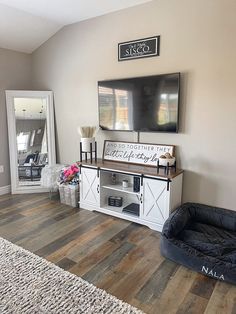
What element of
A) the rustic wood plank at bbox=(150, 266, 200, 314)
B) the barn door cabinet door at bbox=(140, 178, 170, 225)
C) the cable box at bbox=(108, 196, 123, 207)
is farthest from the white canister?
the rustic wood plank at bbox=(150, 266, 200, 314)

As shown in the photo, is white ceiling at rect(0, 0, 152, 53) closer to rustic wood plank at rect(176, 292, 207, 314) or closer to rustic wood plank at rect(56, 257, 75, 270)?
rustic wood plank at rect(56, 257, 75, 270)

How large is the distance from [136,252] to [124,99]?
193cm

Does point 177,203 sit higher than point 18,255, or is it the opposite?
point 177,203

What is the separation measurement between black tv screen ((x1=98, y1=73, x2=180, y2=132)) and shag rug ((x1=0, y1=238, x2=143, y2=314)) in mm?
1928

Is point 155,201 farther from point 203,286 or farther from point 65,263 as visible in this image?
point 65,263

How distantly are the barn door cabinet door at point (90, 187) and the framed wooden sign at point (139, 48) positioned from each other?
5.26ft

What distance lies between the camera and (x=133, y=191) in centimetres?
301

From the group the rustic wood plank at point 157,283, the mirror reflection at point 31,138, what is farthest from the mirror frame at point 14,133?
the rustic wood plank at point 157,283

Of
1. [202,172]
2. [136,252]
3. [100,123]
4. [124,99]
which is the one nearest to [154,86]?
[124,99]

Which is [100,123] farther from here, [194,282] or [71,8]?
[194,282]

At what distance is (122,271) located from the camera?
2084mm

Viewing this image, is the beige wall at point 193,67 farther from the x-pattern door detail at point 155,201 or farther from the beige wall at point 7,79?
the beige wall at point 7,79

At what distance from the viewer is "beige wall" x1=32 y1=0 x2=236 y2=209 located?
8.41 feet

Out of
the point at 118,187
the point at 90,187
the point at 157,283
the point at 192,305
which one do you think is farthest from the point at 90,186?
the point at 192,305
